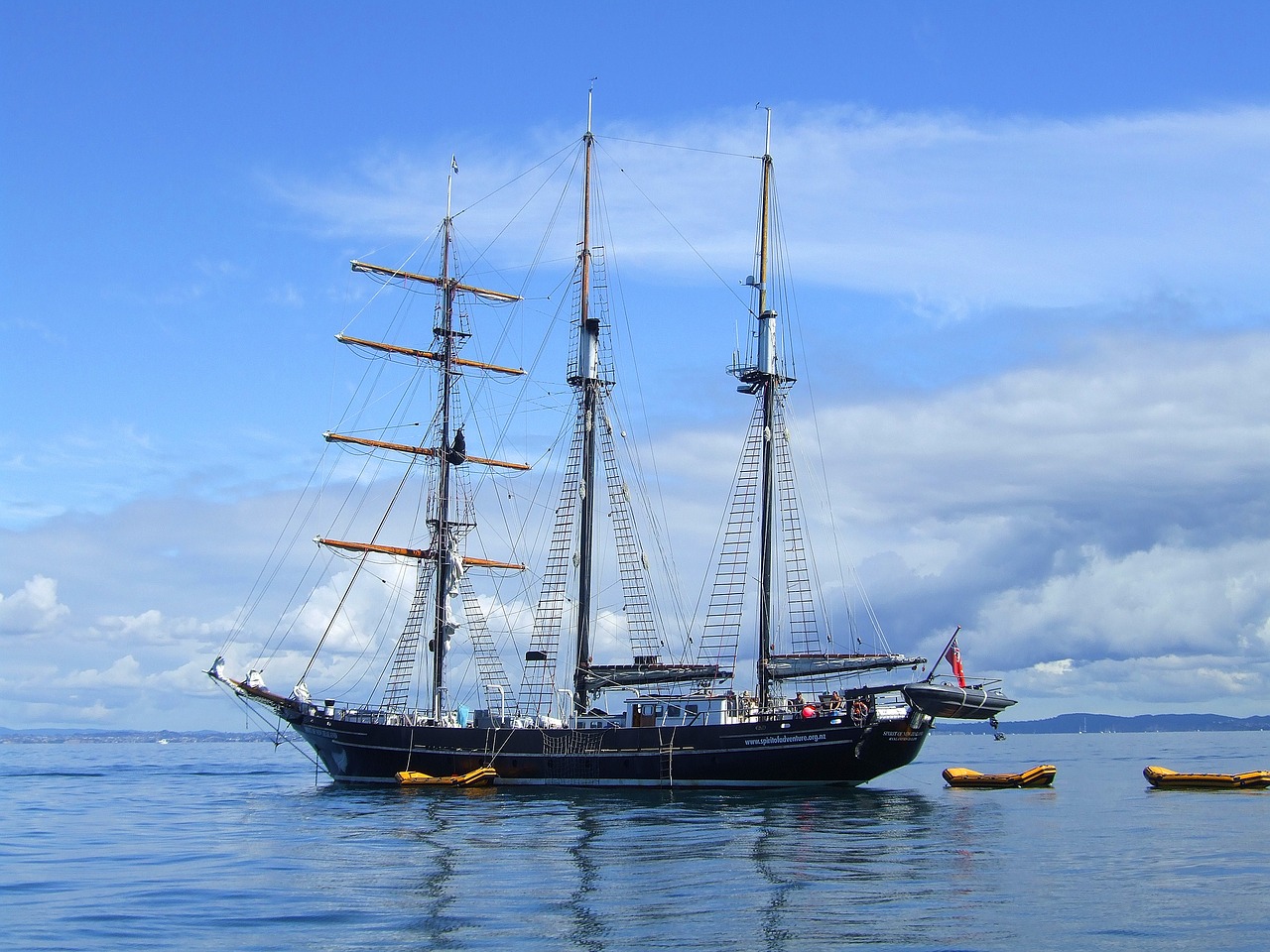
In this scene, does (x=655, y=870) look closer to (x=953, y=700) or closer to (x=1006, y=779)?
(x=953, y=700)

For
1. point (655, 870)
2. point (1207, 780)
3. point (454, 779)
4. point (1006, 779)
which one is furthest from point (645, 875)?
point (1207, 780)

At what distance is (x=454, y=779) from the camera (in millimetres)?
74125

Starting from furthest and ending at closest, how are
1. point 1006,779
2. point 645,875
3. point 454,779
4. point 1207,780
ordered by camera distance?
1. point 1006,779
2. point 1207,780
3. point 454,779
4. point 645,875

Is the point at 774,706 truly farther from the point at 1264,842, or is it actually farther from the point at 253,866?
the point at 253,866

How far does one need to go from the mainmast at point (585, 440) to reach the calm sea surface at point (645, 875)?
9297 millimetres

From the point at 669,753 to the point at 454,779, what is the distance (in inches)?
543

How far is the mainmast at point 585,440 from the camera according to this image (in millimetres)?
77312

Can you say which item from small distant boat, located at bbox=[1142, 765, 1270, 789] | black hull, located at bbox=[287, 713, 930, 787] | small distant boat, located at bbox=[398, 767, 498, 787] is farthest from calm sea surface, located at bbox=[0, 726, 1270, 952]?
small distant boat, located at bbox=[1142, 765, 1270, 789]

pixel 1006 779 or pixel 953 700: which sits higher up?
pixel 953 700

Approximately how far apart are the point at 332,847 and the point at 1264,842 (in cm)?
3619

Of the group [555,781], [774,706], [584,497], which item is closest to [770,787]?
[774,706]

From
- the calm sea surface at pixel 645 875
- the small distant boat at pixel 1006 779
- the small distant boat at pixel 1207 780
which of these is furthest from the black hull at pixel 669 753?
the small distant boat at pixel 1207 780

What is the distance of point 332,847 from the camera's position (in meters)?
48.3

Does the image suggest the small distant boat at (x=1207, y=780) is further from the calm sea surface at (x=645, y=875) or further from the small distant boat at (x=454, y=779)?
the small distant boat at (x=454, y=779)
